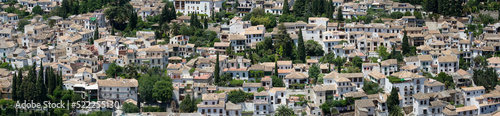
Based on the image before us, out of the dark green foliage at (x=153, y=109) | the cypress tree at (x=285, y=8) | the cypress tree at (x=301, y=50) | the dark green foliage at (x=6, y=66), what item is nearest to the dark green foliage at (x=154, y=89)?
the dark green foliage at (x=153, y=109)

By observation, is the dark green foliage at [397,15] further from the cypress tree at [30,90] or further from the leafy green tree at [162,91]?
the cypress tree at [30,90]

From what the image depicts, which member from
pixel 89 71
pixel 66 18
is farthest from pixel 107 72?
pixel 66 18

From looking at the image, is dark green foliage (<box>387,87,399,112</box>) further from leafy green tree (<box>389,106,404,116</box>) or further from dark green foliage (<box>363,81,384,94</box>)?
dark green foliage (<box>363,81,384,94</box>)

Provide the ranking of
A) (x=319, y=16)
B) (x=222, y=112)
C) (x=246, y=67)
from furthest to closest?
(x=319, y=16), (x=246, y=67), (x=222, y=112)

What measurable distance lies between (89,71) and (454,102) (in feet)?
89.3

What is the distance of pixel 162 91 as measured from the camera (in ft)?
174

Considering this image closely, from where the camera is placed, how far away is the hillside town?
5309 centimetres

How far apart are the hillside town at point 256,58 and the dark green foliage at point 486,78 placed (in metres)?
0.10

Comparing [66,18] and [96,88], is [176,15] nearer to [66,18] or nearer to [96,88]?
[66,18]

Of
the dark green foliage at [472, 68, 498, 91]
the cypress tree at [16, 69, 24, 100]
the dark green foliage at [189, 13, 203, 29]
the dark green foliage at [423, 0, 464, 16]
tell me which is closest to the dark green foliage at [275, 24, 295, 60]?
the dark green foliage at [189, 13, 203, 29]

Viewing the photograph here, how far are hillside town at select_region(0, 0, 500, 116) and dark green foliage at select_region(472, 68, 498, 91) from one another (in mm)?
98

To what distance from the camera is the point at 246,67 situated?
56.8 m

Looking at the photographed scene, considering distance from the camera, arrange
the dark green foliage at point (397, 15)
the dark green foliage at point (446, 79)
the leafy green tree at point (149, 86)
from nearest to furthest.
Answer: the leafy green tree at point (149, 86) < the dark green foliage at point (446, 79) < the dark green foliage at point (397, 15)

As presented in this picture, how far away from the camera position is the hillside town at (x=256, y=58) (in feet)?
174
